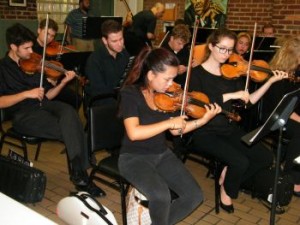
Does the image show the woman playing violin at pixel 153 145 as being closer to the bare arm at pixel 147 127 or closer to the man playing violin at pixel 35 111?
the bare arm at pixel 147 127

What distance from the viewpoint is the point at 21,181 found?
228cm

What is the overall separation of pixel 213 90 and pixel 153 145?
69cm

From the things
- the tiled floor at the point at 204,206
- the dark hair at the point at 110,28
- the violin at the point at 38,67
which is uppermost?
the dark hair at the point at 110,28

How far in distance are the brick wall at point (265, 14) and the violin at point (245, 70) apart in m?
2.33

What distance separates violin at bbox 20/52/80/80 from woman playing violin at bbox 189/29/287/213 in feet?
3.70

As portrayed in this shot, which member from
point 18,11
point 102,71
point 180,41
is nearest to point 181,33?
point 180,41

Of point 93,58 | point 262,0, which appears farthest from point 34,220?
point 262,0

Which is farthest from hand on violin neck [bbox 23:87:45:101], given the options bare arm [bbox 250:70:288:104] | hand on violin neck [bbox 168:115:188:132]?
bare arm [bbox 250:70:288:104]

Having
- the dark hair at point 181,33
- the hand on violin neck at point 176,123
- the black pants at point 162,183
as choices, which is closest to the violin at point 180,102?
the hand on violin neck at point 176,123

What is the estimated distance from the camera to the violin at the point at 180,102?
1940mm

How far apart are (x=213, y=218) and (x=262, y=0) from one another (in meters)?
4.07

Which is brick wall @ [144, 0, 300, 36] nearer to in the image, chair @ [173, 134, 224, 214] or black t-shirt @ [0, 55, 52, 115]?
chair @ [173, 134, 224, 214]

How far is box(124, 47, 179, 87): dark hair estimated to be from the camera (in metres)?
1.87

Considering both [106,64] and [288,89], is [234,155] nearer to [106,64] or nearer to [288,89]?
[288,89]
